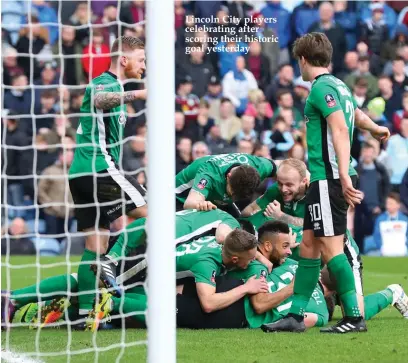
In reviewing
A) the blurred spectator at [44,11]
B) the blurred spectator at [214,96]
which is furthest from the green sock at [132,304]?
the blurred spectator at [214,96]

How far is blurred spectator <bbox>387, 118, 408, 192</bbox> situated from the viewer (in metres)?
13.2

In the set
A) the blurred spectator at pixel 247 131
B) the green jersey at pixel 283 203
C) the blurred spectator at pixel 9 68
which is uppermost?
the blurred spectator at pixel 9 68

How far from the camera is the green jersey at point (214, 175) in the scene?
23.7 feet

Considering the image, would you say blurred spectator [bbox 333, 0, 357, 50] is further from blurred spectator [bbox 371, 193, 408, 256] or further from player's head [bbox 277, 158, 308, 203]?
player's head [bbox 277, 158, 308, 203]

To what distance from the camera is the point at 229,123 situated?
523 inches

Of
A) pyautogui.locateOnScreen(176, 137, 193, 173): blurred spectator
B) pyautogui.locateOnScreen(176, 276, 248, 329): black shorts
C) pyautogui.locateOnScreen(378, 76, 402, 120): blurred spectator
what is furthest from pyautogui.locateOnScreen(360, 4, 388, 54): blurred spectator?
pyautogui.locateOnScreen(176, 276, 248, 329): black shorts

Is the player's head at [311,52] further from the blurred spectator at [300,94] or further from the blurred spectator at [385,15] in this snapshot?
the blurred spectator at [385,15]

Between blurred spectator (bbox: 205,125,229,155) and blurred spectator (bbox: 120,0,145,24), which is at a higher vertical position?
blurred spectator (bbox: 120,0,145,24)

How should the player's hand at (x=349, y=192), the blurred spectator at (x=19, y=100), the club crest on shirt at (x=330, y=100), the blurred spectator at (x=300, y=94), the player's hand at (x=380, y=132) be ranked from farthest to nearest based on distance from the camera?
the blurred spectator at (x=300, y=94)
the blurred spectator at (x=19, y=100)
the player's hand at (x=380, y=132)
the club crest on shirt at (x=330, y=100)
the player's hand at (x=349, y=192)

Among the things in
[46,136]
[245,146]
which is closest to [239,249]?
[46,136]

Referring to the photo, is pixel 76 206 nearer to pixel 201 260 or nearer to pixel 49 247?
pixel 201 260

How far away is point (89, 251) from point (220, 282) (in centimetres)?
109

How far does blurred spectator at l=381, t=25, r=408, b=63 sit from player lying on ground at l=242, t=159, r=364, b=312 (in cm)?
699

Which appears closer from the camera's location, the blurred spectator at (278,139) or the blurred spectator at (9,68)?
the blurred spectator at (9,68)
